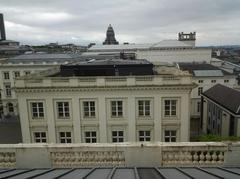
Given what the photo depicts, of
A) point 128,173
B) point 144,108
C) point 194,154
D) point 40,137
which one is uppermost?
point 194,154

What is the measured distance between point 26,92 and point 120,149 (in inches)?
826

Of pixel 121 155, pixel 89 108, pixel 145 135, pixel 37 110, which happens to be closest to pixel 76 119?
pixel 89 108

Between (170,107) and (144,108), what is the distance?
2.82m

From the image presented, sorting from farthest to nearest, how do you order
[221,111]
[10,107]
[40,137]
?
[10,107] → [221,111] → [40,137]

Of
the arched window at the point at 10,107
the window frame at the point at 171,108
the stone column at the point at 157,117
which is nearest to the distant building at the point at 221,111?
the window frame at the point at 171,108

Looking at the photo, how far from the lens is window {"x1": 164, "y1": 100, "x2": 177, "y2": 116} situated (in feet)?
90.3

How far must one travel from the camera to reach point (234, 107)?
3142 cm

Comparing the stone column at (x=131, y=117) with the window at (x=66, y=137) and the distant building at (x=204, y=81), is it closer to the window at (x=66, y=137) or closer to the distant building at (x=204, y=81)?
the window at (x=66, y=137)

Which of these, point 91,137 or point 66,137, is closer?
point 91,137

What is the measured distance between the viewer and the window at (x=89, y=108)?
27.9 m

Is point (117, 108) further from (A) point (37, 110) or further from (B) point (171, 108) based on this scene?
(A) point (37, 110)

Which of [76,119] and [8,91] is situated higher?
[76,119]

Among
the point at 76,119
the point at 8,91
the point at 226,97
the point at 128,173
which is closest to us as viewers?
the point at 128,173

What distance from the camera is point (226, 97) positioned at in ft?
117
